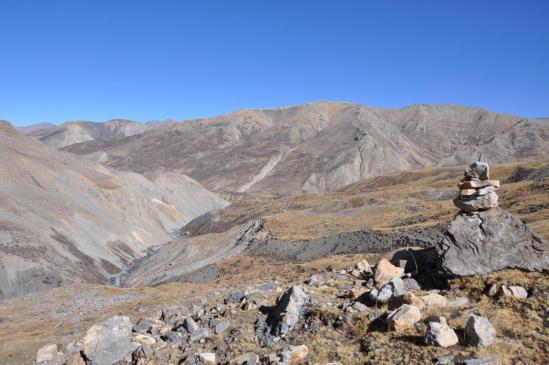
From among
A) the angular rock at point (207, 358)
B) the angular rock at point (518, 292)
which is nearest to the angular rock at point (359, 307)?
the angular rock at point (518, 292)

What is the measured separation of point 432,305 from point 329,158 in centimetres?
15628

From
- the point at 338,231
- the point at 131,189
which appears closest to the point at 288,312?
the point at 338,231

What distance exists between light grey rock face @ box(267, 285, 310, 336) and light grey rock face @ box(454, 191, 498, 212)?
6161 millimetres

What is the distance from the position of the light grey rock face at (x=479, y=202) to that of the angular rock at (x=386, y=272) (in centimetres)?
339

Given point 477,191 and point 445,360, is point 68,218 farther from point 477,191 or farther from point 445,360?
point 445,360

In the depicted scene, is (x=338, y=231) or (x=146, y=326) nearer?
(x=146, y=326)

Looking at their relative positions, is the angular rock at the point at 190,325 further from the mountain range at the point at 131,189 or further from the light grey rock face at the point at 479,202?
the mountain range at the point at 131,189

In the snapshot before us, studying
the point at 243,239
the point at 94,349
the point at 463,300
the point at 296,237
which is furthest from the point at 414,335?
the point at 243,239

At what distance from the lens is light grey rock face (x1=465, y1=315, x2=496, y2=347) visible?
1132cm

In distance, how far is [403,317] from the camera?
1288 cm

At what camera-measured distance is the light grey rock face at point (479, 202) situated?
15734 millimetres

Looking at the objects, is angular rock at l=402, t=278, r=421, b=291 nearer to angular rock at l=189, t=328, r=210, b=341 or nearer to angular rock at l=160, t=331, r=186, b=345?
angular rock at l=189, t=328, r=210, b=341

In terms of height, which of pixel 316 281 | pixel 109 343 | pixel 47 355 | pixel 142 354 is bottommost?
pixel 47 355

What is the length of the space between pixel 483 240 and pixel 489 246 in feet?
0.87
